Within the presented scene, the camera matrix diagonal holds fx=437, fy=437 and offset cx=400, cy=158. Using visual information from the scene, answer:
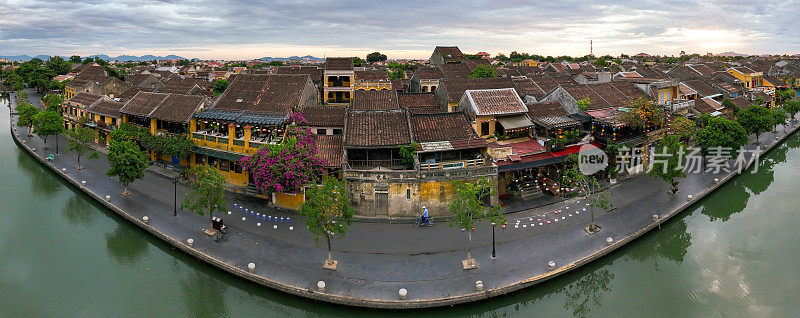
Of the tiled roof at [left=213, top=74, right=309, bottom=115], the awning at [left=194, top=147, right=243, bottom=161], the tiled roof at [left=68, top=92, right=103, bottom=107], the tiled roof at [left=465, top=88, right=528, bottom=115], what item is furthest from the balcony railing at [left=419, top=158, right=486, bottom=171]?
the tiled roof at [left=68, top=92, right=103, bottom=107]

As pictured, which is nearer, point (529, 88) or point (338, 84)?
point (529, 88)

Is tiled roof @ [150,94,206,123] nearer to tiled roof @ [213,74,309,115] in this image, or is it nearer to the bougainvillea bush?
tiled roof @ [213,74,309,115]

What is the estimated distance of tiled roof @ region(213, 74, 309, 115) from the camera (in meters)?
35.0

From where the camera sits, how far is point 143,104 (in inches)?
1537

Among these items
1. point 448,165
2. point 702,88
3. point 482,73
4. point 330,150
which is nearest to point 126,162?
point 330,150

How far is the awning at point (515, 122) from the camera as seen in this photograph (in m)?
33.4

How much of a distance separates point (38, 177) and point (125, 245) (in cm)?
1988

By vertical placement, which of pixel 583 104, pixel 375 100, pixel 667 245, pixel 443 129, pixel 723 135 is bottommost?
pixel 667 245

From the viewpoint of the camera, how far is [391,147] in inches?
1083

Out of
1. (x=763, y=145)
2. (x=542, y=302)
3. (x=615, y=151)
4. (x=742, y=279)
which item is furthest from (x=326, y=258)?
(x=763, y=145)

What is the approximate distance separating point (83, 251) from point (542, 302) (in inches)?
979

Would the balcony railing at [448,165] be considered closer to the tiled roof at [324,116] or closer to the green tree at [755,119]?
the tiled roof at [324,116]

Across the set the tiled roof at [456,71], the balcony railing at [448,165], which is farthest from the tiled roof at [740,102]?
the balcony railing at [448,165]

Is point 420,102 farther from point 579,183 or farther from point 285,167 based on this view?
point 285,167
